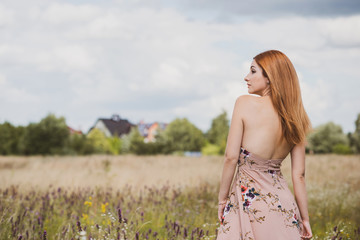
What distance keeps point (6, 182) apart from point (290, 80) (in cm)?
851

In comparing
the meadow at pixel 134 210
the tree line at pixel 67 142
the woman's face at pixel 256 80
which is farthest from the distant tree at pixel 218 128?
the woman's face at pixel 256 80

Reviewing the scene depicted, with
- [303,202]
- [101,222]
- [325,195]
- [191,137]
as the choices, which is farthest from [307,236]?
[191,137]

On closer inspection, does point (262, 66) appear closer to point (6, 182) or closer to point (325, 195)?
point (325, 195)

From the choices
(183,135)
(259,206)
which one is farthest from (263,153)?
(183,135)

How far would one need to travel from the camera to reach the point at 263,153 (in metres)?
2.87

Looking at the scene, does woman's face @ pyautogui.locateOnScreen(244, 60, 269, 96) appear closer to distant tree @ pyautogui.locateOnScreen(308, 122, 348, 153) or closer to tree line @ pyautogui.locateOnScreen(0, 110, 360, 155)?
tree line @ pyautogui.locateOnScreen(0, 110, 360, 155)

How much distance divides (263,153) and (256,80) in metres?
0.57

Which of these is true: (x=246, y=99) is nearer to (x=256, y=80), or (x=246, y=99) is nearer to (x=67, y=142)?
(x=256, y=80)

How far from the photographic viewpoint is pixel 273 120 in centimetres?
288

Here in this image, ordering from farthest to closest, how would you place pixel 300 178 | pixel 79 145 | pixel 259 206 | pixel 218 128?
1. pixel 218 128
2. pixel 79 145
3. pixel 300 178
4. pixel 259 206

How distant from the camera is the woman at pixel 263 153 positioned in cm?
279

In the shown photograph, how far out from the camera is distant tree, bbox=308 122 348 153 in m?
49.3

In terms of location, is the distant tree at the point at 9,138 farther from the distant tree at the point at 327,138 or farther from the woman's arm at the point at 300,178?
the distant tree at the point at 327,138

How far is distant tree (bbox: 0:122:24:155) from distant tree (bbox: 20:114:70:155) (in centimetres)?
179
